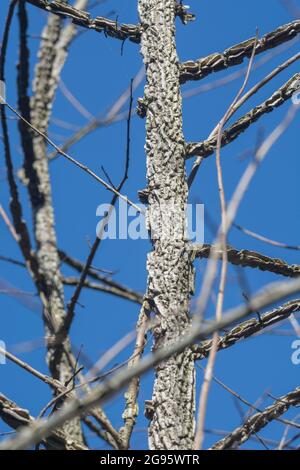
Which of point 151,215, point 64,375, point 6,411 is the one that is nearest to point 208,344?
point 151,215

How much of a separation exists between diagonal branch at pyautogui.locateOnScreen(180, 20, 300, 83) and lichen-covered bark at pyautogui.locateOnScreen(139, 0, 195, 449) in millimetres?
97

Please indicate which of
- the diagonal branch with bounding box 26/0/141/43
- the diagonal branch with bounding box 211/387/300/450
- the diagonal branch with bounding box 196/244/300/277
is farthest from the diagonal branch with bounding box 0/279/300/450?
the diagonal branch with bounding box 26/0/141/43

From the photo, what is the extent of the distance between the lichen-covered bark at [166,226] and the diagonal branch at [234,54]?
0.32 feet

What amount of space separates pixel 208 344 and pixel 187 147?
0.87 meters

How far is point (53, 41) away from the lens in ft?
22.6

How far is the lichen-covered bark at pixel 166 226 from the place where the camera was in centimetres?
308

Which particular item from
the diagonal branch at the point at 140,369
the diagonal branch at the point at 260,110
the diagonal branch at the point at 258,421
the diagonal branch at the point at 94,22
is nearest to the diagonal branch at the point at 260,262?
the diagonal branch at the point at 260,110

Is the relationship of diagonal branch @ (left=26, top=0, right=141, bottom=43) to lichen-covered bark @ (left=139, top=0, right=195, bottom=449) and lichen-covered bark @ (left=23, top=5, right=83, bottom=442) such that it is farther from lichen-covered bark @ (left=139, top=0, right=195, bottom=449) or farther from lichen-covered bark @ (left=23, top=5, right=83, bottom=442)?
lichen-covered bark @ (left=23, top=5, right=83, bottom=442)

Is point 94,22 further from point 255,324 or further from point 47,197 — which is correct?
point 47,197

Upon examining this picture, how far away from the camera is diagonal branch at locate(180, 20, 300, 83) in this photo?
3793mm

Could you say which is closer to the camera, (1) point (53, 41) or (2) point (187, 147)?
(2) point (187, 147)

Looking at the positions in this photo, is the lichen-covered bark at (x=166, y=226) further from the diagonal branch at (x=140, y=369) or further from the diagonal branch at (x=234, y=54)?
the diagonal branch at (x=140, y=369)
